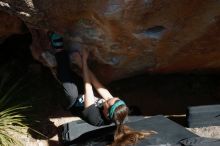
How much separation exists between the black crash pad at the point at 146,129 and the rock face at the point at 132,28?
82cm

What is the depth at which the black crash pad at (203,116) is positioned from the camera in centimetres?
610

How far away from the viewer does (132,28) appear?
5.24 m

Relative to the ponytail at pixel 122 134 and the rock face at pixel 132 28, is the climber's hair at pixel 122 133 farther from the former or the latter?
the rock face at pixel 132 28

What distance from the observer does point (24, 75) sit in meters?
6.87

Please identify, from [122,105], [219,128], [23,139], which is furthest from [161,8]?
[23,139]

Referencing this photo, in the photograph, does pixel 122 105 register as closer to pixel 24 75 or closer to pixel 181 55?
pixel 181 55

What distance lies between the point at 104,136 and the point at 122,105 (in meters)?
0.67

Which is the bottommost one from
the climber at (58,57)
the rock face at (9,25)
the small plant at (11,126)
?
the small plant at (11,126)

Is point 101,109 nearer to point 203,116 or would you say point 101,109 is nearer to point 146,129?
point 146,129

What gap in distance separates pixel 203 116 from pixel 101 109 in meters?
1.59

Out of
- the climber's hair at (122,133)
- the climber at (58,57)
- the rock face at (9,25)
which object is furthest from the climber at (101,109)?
the rock face at (9,25)

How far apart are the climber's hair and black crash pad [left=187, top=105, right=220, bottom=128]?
4.05ft

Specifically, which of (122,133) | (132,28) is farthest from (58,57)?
(122,133)

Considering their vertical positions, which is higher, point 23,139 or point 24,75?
point 24,75
